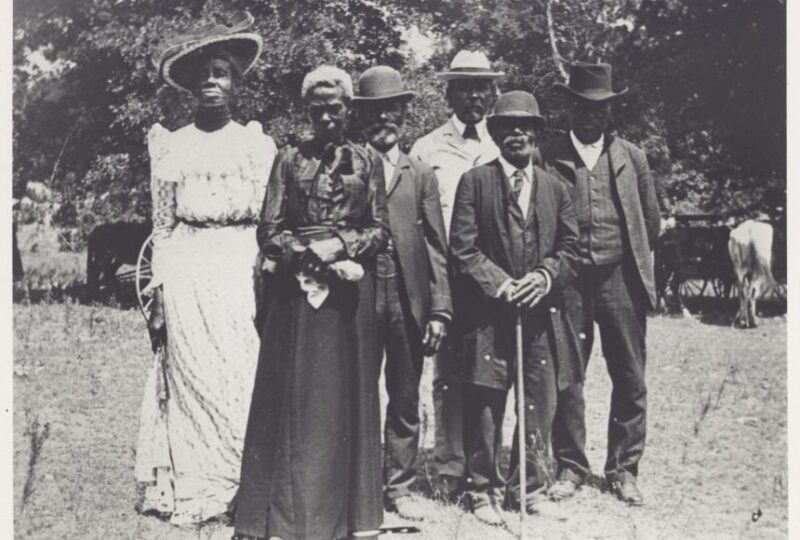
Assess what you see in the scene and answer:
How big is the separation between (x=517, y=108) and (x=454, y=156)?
25.7 inches

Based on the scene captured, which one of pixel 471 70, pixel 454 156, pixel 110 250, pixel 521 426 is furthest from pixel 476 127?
pixel 110 250

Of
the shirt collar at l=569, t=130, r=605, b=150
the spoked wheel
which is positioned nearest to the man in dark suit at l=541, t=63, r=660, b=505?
the shirt collar at l=569, t=130, r=605, b=150

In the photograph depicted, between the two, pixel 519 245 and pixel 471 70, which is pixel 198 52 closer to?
pixel 471 70

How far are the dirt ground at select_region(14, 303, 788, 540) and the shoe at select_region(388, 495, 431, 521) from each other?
55 mm

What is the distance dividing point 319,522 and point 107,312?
11.9ft

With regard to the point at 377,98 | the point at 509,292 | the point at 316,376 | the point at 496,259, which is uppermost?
the point at 377,98

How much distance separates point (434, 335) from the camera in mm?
4059

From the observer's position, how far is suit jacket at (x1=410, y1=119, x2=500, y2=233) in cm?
467

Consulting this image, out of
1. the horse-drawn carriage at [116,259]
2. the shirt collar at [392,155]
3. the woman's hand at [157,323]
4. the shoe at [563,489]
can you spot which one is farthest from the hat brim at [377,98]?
the horse-drawn carriage at [116,259]

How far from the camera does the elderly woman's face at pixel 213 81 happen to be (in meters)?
4.09

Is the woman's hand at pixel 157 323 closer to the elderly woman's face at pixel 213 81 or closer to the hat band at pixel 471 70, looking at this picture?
the elderly woman's face at pixel 213 81

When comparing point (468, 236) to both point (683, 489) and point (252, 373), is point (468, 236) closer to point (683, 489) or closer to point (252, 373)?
point (252, 373)

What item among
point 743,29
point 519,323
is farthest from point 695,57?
point 519,323

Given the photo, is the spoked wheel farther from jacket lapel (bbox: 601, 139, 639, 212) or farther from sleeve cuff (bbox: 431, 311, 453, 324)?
sleeve cuff (bbox: 431, 311, 453, 324)
